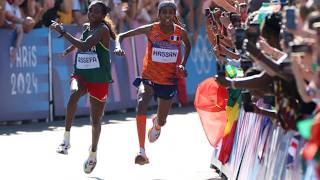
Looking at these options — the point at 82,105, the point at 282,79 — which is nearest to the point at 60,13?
the point at 82,105

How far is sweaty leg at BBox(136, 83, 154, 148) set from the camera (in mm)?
9516

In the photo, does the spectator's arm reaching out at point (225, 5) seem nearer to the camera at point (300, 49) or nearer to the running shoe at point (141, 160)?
the running shoe at point (141, 160)

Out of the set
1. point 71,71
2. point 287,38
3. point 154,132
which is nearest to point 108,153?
point 154,132

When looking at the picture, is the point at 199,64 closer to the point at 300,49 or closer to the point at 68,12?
the point at 68,12

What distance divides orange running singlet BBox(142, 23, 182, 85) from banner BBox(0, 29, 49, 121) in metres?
4.96

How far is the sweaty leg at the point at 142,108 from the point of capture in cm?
952

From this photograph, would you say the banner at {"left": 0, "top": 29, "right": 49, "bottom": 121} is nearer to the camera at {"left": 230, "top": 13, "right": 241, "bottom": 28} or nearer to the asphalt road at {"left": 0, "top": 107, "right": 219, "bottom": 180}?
the asphalt road at {"left": 0, "top": 107, "right": 219, "bottom": 180}

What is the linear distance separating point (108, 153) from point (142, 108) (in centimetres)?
139

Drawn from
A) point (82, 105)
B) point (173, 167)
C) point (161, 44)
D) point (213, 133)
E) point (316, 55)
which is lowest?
point (82, 105)

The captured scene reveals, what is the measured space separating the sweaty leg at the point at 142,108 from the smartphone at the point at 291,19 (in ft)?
15.6

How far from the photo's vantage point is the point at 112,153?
10.8 m

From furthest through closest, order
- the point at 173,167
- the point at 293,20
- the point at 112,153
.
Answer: the point at 112,153 → the point at 173,167 → the point at 293,20

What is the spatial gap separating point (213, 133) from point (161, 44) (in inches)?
58.1

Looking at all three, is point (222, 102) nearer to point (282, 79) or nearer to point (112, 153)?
point (112, 153)
